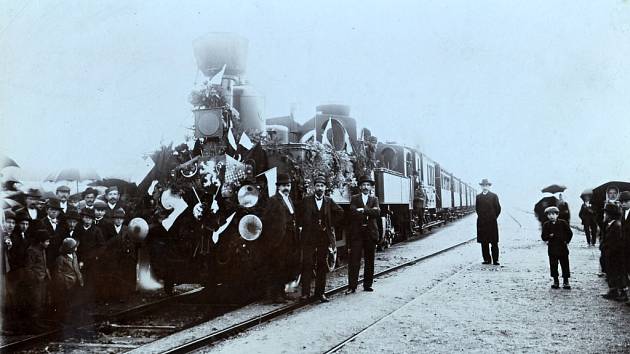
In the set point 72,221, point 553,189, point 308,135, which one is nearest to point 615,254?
point 553,189

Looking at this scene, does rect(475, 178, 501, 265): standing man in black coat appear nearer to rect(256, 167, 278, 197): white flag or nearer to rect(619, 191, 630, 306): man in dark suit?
rect(619, 191, 630, 306): man in dark suit

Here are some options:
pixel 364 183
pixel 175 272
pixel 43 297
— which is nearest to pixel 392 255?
pixel 364 183

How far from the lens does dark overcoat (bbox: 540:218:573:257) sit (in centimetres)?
750

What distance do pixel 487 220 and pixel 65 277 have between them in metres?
7.20

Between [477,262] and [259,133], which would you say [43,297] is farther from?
[477,262]

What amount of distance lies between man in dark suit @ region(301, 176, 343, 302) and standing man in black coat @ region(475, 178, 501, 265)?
4.19 metres

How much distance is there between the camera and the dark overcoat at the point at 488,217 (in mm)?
10164

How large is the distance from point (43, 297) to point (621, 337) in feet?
17.9

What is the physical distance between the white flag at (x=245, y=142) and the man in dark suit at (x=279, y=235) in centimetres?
85

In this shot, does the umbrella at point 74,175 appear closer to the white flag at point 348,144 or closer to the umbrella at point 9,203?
the umbrella at point 9,203

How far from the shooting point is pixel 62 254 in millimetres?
5930

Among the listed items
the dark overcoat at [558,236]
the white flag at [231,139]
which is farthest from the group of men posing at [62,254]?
the dark overcoat at [558,236]

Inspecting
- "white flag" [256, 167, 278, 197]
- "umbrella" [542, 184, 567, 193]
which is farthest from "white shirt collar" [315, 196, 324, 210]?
"umbrella" [542, 184, 567, 193]

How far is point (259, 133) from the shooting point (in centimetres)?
787
